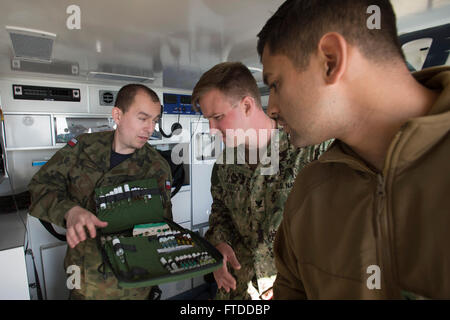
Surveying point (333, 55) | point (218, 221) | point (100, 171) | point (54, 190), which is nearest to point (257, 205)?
point (218, 221)

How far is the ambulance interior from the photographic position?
124 centimetres

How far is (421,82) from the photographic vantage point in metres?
0.62

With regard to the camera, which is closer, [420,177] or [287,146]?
[420,177]

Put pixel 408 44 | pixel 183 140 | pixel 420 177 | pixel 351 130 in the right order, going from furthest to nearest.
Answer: pixel 183 140 → pixel 408 44 → pixel 351 130 → pixel 420 177

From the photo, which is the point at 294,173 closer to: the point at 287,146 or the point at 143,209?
the point at 287,146

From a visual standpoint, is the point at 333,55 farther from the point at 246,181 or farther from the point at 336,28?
the point at 246,181

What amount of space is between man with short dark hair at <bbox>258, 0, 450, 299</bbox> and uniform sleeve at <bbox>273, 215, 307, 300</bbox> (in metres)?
0.09

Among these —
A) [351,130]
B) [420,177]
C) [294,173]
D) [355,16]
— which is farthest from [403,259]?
[294,173]

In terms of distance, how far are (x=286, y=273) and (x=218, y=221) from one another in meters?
0.67

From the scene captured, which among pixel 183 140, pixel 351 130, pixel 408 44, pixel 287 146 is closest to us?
pixel 351 130

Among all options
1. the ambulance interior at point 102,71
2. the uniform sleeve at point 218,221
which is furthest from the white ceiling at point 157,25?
the uniform sleeve at point 218,221

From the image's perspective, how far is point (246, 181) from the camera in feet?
4.47

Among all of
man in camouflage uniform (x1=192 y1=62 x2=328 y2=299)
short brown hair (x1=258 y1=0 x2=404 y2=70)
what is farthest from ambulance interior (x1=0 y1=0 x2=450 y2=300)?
Result: short brown hair (x1=258 y1=0 x2=404 y2=70)
